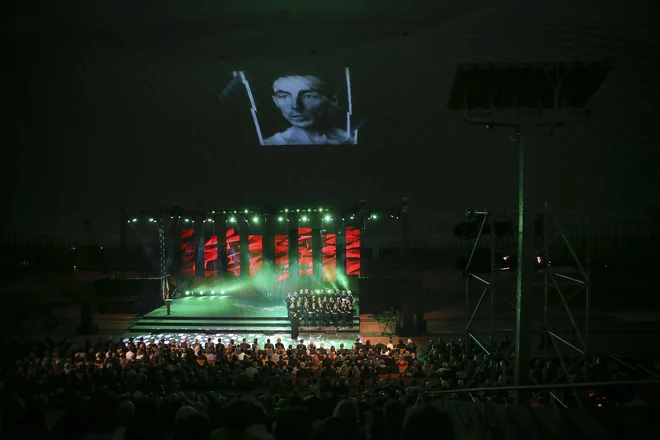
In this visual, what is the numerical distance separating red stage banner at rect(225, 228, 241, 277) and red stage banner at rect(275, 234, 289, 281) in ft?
5.03

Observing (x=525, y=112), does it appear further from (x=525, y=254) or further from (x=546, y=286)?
(x=546, y=286)

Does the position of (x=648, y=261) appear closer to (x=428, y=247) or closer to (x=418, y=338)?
(x=428, y=247)

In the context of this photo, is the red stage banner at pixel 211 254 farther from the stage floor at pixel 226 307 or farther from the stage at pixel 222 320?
the stage at pixel 222 320

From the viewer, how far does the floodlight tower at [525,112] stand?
4.36m

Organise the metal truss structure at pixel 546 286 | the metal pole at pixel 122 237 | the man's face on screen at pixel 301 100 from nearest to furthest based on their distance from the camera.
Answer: the metal truss structure at pixel 546 286 → the man's face on screen at pixel 301 100 → the metal pole at pixel 122 237

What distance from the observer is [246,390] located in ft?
22.7

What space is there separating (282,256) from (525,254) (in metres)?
13.5

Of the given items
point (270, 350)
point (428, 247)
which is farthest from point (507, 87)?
point (428, 247)

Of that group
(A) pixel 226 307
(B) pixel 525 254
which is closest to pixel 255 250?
(A) pixel 226 307

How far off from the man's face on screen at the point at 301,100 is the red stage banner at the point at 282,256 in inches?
204

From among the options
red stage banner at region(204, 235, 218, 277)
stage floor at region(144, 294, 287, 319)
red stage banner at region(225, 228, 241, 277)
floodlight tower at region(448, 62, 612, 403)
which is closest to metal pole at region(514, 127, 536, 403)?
floodlight tower at region(448, 62, 612, 403)

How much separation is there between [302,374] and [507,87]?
537 centimetres

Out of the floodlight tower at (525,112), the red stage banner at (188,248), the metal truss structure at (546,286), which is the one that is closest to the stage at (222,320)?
the red stage banner at (188,248)

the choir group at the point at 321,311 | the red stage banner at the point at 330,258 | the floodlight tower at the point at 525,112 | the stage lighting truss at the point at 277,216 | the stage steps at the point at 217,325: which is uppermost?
the floodlight tower at the point at 525,112
